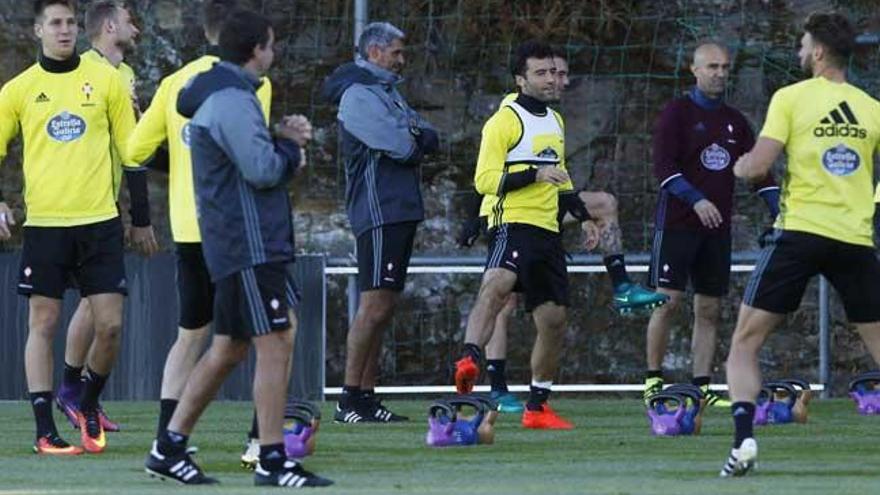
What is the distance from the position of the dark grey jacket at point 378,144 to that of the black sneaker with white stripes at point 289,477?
3.98 meters

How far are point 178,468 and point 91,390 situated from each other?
7.58 feet

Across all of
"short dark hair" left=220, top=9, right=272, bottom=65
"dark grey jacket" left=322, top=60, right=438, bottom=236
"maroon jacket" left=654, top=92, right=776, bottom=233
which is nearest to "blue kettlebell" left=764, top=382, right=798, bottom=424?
"maroon jacket" left=654, top=92, right=776, bottom=233

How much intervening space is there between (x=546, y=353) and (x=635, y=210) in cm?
394

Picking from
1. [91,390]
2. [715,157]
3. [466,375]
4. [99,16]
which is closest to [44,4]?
[99,16]

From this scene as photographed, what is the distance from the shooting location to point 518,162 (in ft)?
44.6

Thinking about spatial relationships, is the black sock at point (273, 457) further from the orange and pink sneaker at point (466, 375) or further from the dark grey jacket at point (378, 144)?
the dark grey jacket at point (378, 144)

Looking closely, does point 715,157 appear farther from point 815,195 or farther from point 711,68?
point 815,195

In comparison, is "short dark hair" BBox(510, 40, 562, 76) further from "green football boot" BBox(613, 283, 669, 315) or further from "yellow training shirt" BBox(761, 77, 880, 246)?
"yellow training shirt" BBox(761, 77, 880, 246)

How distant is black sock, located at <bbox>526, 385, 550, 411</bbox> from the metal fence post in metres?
3.64

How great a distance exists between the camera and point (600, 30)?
17547mm

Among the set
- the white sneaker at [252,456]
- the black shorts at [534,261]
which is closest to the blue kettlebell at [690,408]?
the black shorts at [534,261]

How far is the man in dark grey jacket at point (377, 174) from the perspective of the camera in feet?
44.0

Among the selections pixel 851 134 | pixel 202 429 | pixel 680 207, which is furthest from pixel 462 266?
pixel 851 134

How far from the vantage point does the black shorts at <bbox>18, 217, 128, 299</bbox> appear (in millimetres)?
11914
